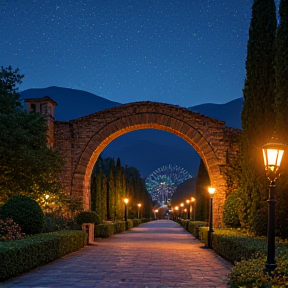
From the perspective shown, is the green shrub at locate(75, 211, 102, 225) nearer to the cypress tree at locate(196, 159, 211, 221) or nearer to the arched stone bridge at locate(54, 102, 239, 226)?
the arched stone bridge at locate(54, 102, 239, 226)

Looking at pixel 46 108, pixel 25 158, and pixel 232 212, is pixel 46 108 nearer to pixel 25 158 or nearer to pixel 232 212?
pixel 25 158

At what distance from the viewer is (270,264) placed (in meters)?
6.58

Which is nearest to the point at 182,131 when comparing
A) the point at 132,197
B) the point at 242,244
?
the point at 242,244

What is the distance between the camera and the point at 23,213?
1373 cm

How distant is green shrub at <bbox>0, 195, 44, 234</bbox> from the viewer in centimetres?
1368

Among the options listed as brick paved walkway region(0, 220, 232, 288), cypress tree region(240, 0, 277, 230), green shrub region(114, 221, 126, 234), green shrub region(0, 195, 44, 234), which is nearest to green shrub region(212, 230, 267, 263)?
brick paved walkway region(0, 220, 232, 288)

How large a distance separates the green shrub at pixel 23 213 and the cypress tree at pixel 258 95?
22.1ft

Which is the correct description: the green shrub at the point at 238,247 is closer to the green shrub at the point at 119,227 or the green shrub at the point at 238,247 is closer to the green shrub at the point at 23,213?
the green shrub at the point at 23,213

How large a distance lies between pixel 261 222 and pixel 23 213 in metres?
6.85

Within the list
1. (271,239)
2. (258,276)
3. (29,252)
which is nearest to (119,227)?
Answer: (29,252)

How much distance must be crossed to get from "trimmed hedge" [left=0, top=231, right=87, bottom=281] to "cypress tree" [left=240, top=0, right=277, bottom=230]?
6.07 m

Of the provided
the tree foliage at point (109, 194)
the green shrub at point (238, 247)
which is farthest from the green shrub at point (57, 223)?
the tree foliage at point (109, 194)

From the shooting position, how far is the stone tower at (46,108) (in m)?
23.5

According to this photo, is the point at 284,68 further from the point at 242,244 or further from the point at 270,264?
the point at 270,264
